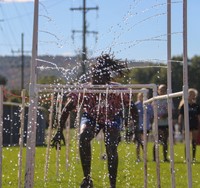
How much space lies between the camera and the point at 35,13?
243 inches

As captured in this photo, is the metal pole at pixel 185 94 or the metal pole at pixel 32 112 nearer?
the metal pole at pixel 185 94

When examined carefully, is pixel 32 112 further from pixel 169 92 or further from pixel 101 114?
pixel 101 114

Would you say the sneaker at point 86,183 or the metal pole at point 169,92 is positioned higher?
the metal pole at point 169,92

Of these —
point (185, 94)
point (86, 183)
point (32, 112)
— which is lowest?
point (86, 183)

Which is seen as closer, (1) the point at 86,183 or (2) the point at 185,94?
(2) the point at 185,94

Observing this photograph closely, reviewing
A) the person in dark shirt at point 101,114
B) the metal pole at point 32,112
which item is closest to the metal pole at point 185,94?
the metal pole at point 32,112

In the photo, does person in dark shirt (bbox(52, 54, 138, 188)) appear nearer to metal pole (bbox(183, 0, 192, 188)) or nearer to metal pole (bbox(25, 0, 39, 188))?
metal pole (bbox(25, 0, 39, 188))

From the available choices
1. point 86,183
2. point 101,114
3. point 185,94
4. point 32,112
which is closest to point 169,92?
point 185,94

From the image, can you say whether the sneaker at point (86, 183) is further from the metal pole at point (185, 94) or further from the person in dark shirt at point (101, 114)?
the metal pole at point (185, 94)

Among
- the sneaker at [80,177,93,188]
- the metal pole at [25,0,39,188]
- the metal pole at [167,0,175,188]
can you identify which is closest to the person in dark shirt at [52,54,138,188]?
the sneaker at [80,177,93,188]

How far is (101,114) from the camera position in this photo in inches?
319

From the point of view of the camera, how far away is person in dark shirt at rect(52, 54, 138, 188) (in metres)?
7.95

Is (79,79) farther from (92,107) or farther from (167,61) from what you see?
(167,61)

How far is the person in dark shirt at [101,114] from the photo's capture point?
7949 millimetres
